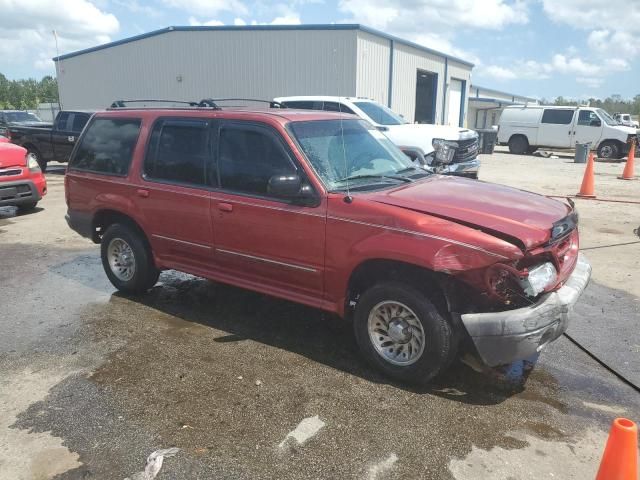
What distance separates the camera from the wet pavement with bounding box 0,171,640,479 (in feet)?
9.37

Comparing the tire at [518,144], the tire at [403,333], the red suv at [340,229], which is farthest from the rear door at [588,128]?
the tire at [403,333]

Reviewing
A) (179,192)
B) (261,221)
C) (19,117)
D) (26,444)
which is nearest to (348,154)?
(261,221)

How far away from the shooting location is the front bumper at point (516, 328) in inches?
123

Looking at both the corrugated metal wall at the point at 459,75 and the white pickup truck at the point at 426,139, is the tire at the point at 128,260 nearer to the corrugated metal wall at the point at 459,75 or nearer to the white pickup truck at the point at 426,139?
the white pickup truck at the point at 426,139

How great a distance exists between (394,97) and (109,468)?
74.8ft

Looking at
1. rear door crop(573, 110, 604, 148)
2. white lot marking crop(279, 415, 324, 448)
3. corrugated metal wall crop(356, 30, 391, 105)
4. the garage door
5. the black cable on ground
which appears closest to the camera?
white lot marking crop(279, 415, 324, 448)

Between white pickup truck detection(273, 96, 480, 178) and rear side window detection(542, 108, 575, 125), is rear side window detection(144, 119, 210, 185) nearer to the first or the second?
white pickup truck detection(273, 96, 480, 178)

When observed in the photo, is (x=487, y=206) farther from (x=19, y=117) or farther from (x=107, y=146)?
(x=19, y=117)

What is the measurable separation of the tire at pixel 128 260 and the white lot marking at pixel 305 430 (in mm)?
2697

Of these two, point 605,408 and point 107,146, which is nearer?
point 605,408

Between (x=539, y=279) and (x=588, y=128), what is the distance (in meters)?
22.4

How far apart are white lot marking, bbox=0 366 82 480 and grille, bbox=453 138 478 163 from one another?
8397mm

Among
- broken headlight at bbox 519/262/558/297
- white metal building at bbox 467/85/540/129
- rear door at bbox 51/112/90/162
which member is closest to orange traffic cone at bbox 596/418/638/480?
broken headlight at bbox 519/262/558/297

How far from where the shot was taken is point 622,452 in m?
2.14
